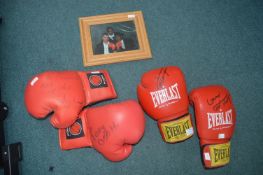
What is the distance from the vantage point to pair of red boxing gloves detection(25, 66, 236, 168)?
1384mm

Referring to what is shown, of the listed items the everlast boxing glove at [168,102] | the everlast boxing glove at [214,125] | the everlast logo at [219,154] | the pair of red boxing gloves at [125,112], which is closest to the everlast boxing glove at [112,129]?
the pair of red boxing gloves at [125,112]

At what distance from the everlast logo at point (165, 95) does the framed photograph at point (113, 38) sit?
1.57ft

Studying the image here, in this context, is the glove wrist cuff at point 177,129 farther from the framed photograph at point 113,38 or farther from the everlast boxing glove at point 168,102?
the framed photograph at point 113,38

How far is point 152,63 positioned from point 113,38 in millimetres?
383

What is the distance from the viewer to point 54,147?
5.41 ft

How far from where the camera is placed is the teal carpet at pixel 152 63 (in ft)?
5.41

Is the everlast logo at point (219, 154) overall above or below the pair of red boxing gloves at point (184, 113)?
below

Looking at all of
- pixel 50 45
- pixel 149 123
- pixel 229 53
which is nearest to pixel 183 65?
pixel 229 53

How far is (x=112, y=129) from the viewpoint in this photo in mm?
1374

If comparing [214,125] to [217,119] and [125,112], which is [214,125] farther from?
[125,112]

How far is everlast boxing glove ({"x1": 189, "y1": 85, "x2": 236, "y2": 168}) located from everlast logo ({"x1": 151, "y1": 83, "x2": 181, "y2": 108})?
0.17m

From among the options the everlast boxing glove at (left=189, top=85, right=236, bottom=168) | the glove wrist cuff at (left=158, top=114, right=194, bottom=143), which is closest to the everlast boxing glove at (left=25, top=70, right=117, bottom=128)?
the glove wrist cuff at (left=158, top=114, right=194, bottom=143)

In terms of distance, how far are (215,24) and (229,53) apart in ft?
0.97
